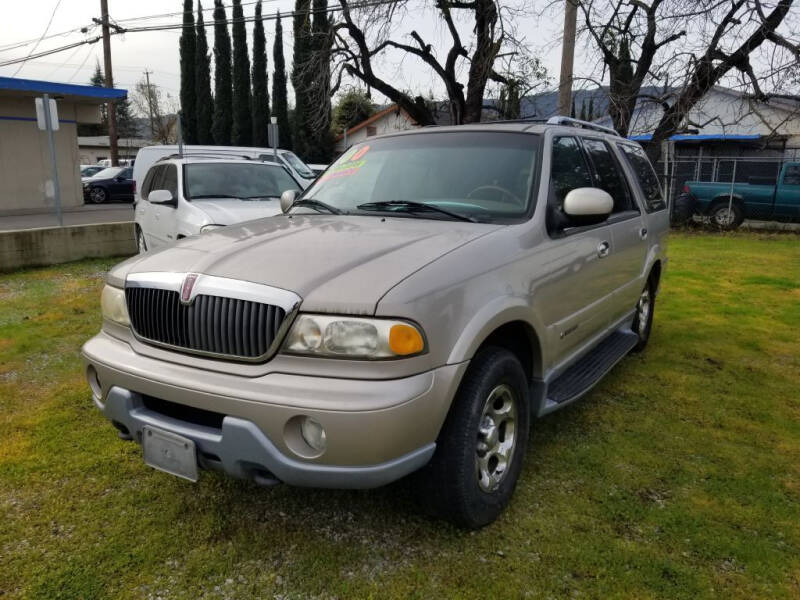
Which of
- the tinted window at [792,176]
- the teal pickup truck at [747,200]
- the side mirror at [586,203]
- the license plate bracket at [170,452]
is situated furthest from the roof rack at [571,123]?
the tinted window at [792,176]

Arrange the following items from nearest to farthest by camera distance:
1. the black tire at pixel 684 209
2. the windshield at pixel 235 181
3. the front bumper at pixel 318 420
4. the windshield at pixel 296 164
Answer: the front bumper at pixel 318 420
the windshield at pixel 235 181
the black tire at pixel 684 209
the windshield at pixel 296 164

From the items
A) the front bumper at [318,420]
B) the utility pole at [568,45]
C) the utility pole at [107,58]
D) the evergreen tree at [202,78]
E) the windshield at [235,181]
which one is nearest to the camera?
the front bumper at [318,420]

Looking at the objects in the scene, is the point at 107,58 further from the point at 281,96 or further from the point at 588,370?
the point at 588,370

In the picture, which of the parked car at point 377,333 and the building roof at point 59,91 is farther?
the building roof at point 59,91

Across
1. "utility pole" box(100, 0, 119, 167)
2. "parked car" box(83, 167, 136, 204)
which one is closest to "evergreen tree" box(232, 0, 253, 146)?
"utility pole" box(100, 0, 119, 167)

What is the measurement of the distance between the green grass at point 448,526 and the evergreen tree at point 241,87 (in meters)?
42.7

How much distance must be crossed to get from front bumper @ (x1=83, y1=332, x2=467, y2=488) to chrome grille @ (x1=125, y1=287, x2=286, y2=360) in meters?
0.11

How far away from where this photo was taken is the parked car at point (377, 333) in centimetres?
221

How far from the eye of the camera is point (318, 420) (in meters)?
2.15

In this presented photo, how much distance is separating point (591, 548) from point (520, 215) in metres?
1.59

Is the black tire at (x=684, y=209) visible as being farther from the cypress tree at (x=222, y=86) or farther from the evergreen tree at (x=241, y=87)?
the cypress tree at (x=222, y=86)

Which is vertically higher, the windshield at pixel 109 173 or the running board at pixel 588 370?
the windshield at pixel 109 173

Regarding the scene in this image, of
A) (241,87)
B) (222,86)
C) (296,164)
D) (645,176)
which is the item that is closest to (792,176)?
(645,176)

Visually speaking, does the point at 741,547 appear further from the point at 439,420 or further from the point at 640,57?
the point at 640,57
